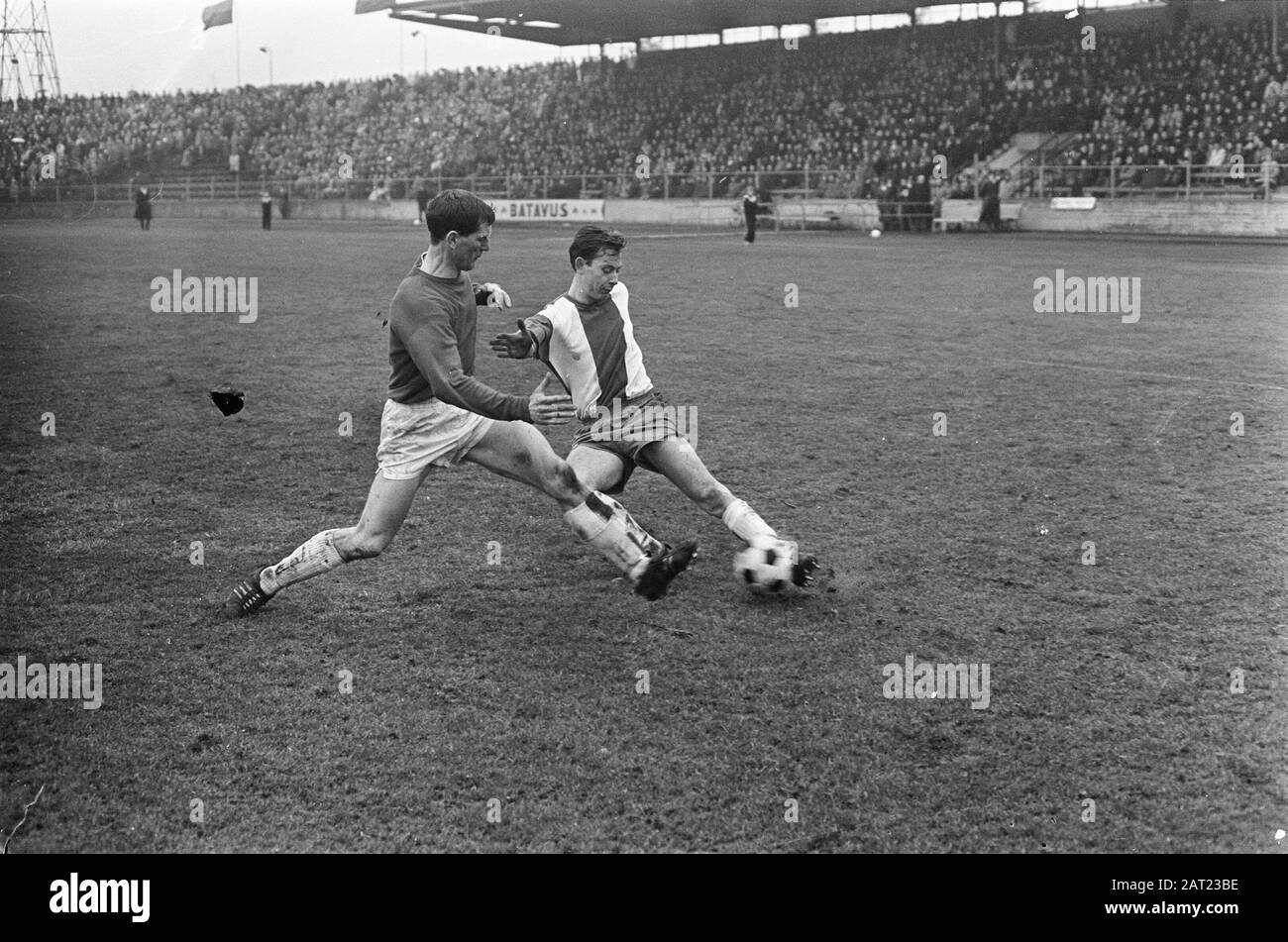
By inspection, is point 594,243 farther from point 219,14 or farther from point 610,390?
point 219,14

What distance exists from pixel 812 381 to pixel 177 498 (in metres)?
6.03

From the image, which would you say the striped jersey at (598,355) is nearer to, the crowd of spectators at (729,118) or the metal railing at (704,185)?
the metal railing at (704,185)

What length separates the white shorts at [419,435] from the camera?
5551 millimetres

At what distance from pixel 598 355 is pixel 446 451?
1.11 metres

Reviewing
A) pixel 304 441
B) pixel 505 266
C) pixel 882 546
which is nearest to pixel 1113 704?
pixel 882 546

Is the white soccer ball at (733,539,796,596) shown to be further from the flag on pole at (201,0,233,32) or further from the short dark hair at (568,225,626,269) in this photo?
the flag on pole at (201,0,233,32)

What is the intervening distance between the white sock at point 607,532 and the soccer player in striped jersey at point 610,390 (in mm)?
638

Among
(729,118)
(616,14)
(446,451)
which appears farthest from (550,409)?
(616,14)

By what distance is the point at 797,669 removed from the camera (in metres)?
5.05


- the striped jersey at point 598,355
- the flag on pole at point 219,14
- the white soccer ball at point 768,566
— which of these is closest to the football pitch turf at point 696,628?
the white soccer ball at point 768,566

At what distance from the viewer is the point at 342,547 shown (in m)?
5.54

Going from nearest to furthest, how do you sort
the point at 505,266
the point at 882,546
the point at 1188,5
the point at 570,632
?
the point at 570,632 < the point at 882,546 < the point at 505,266 < the point at 1188,5
